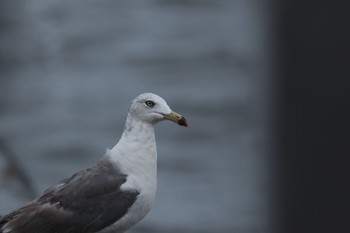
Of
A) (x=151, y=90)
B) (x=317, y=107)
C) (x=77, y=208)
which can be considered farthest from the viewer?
(x=151, y=90)

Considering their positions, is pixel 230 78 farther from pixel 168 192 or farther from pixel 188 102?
pixel 168 192

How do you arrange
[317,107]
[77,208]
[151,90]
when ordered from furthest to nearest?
[151,90] → [77,208] → [317,107]

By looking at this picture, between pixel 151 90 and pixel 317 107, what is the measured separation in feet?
11.9

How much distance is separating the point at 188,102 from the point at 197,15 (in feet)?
2.66

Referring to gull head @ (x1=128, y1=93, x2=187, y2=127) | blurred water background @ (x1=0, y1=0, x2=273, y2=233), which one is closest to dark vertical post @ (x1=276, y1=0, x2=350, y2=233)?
gull head @ (x1=128, y1=93, x2=187, y2=127)

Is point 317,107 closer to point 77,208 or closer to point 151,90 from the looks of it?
point 77,208

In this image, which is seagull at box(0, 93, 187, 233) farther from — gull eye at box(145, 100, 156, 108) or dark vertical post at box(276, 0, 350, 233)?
dark vertical post at box(276, 0, 350, 233)

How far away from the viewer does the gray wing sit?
259 cm

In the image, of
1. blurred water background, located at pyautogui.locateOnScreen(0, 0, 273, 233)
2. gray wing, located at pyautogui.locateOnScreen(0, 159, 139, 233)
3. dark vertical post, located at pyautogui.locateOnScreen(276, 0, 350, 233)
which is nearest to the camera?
dark vertical post, located at pyautogui.locateOnScreen(276, 0, 350, 233)

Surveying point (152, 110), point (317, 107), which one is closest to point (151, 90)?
point (152, 110)

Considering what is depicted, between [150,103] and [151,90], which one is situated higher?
[151,90]

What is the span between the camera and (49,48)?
6254 mm

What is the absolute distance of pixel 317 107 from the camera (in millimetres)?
1755

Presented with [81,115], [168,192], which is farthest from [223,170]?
[81,115]
